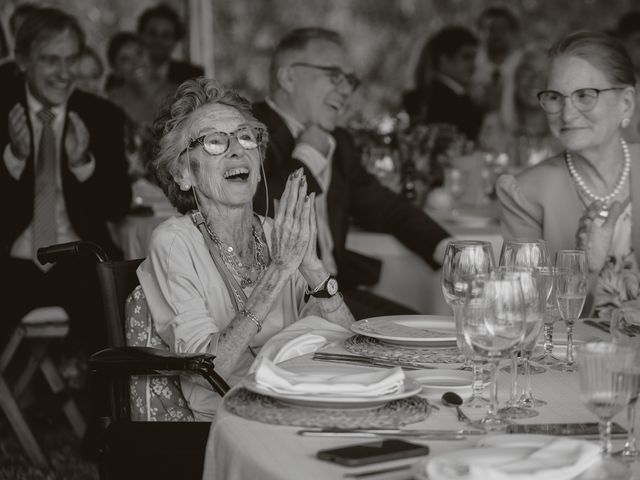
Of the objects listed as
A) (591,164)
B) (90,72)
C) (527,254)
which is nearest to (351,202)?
(591,164)

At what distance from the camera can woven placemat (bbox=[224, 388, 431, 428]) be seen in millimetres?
1596

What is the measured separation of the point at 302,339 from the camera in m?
2.11

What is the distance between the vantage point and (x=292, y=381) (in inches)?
66.4

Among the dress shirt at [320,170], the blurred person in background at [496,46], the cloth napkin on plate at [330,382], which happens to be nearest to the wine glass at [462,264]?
the cloth napkin on plate at [330,382]

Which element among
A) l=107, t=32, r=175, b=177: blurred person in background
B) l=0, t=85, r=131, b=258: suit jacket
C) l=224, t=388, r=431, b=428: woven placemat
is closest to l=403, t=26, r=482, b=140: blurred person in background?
l=107, t=32, r=175, b=177: blurred person in background

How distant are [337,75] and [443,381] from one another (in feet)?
8.17

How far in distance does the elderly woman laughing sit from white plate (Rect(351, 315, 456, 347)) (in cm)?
23

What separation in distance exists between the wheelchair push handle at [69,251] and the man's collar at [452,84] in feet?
17.6

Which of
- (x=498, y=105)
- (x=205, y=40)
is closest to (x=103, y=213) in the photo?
(x=205, y=40)

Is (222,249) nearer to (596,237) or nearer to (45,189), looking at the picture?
(596,237)

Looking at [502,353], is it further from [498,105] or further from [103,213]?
[498,105]

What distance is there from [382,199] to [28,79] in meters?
1.59

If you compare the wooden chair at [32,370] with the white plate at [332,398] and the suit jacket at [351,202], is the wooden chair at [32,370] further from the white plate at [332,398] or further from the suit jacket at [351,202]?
the white plate at [332,398]

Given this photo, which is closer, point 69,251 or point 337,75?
point 69,251
